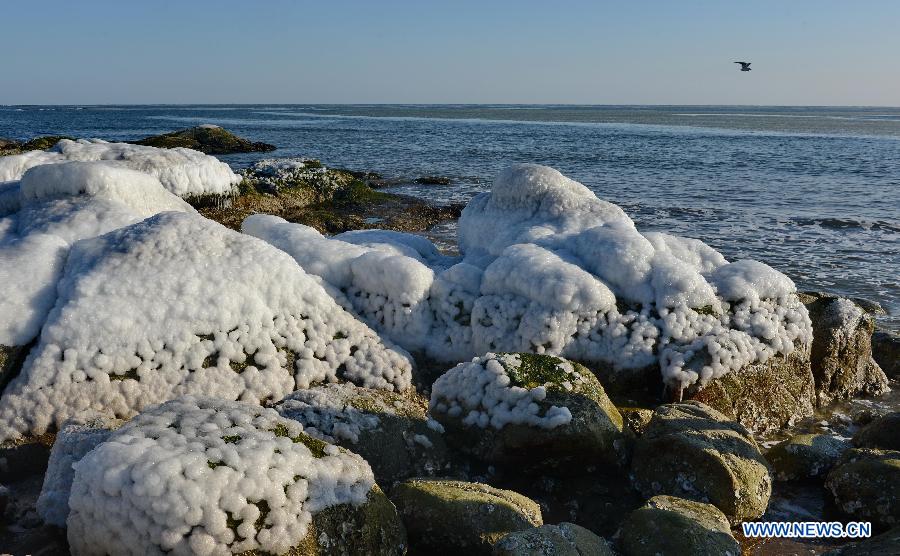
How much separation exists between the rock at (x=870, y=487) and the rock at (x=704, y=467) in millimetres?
549

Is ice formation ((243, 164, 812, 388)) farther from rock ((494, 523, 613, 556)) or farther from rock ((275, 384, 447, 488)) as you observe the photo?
rock ((494, 523, 613, 556))

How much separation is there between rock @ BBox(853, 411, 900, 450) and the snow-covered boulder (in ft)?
13.4

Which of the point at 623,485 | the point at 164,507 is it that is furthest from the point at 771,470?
the point at 164,507

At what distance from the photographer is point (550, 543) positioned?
3510mm

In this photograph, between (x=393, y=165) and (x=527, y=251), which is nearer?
(x=527, y=251)

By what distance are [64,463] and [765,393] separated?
5.82 meters

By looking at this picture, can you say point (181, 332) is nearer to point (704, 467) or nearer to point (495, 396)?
point (495, 396)

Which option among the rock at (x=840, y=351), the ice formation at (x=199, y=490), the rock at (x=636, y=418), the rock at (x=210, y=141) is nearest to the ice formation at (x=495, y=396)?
the rock at (x=636, y=418)

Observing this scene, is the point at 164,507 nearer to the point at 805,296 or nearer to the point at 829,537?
the point at 829,537

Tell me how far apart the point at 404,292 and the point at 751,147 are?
48128 mm

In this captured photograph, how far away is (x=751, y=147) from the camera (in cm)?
4809

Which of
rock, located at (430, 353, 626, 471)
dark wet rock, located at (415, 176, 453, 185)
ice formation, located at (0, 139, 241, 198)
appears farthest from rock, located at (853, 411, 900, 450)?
dark wet rock, located at (415, 176, 453, 185)

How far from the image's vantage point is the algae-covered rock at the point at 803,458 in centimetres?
545

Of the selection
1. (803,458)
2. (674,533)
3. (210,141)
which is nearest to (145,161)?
(674,533)
